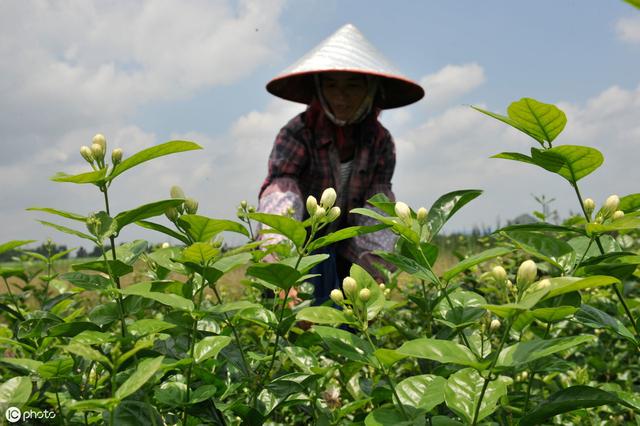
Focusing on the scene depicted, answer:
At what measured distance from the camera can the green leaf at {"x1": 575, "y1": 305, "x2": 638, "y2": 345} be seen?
79cm

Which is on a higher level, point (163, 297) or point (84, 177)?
point (84, 177)

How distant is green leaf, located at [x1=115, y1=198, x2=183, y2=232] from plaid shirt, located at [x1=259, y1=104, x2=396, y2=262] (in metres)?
2.19

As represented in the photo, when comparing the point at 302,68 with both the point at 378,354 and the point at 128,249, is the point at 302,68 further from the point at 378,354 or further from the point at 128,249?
the point at 378,354

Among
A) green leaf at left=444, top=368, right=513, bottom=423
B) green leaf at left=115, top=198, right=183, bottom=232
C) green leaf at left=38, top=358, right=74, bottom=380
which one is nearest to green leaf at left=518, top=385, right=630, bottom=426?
green leaf at left=444, top=368, right=513, bottom=423

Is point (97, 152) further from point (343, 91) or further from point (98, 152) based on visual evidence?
point (343, 91)

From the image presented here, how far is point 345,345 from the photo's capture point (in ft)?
2.59

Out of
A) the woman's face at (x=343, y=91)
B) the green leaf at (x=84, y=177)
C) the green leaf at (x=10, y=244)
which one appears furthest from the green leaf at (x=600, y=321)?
the woman's face at (x=343, y=91)

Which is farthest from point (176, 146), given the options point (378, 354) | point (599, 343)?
point (599, 343)

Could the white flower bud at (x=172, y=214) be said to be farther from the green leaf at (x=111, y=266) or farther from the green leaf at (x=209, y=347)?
the green leaf at (x=209, y=347)

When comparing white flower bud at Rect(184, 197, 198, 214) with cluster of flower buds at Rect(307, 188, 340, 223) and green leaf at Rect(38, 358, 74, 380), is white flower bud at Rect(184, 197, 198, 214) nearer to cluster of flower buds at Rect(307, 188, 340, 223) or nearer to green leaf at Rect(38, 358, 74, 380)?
cluster of flower buds at Rect(307, 188, 340, 223)

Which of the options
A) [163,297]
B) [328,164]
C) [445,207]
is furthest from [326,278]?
[163,297]

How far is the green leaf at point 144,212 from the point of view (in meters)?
0.83

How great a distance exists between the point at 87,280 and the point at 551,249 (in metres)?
0.74

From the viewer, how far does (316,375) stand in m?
0.90
